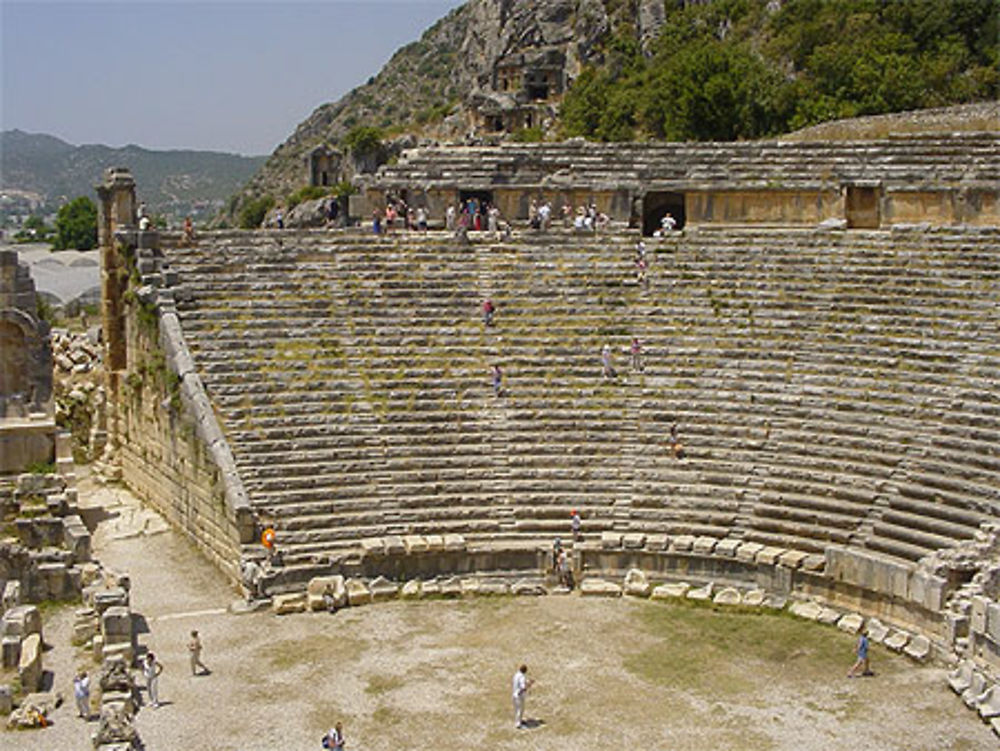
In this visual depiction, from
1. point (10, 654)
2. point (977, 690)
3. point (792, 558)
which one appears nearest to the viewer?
point (977, 690)

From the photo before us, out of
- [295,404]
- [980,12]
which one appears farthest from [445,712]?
[980,12]

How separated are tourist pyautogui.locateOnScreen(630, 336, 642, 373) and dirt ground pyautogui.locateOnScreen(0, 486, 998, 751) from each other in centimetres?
503

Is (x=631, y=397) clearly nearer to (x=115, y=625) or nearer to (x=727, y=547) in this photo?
(x=727, y=547)

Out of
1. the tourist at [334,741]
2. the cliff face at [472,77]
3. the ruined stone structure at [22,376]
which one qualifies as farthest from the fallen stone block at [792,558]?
the cliff face at [472,77]

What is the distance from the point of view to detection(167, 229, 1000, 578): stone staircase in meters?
18.7

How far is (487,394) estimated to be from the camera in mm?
21188

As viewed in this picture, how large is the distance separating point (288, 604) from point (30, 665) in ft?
12.8

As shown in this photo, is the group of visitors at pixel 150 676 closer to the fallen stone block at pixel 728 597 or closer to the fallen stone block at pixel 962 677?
the fallen stone block at pixel 728 597

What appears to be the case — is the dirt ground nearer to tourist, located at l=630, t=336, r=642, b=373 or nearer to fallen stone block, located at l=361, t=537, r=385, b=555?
fallen stone block, located at l=361, t=537, r=385, b=555

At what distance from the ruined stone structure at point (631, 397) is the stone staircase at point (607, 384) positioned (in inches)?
1.8

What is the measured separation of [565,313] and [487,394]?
8.71 ft

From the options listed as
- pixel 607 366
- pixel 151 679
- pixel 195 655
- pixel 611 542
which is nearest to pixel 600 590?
pixel 611 542

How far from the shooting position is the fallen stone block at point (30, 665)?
14.6 m

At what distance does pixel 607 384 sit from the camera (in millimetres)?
21469
